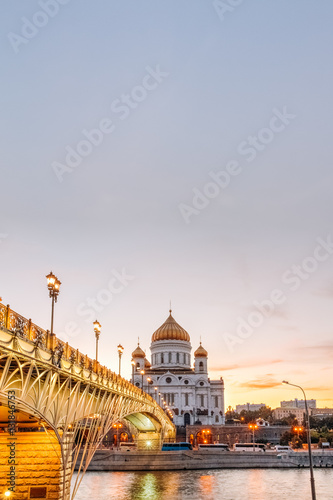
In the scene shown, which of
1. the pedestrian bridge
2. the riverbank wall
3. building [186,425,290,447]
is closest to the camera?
the pedestrian bridge

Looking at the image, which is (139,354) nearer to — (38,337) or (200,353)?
(200,353)

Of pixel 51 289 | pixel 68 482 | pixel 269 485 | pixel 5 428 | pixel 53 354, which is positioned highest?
pixel 51 289

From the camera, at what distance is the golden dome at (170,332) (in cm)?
12150

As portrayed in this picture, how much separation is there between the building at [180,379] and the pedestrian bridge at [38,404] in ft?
280

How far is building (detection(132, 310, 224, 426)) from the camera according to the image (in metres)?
113

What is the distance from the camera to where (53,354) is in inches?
766

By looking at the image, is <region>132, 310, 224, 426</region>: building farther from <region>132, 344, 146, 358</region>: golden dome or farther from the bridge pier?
the bridge pier

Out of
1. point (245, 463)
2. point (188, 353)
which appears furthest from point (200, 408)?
point (245, 463)

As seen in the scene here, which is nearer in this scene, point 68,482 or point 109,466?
point 68,482

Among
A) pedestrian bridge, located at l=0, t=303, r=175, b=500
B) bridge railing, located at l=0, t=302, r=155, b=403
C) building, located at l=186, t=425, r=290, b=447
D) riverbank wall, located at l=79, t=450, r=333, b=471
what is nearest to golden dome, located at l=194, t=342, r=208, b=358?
building, located at l=186, t=425, r=290, b=447

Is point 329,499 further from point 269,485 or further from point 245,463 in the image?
point 245,463

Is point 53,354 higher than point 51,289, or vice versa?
point 51,289

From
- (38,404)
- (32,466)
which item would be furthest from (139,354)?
(38,404)

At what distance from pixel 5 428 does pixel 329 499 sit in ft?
95.5
